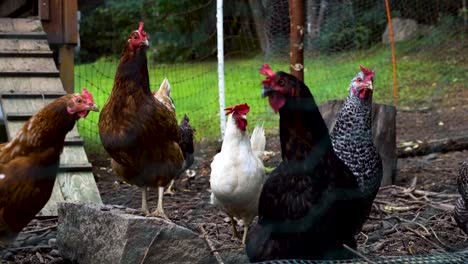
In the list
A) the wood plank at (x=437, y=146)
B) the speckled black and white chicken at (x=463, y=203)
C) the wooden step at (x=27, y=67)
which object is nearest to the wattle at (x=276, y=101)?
the speckled black and white chicken at (x=463, y=203)

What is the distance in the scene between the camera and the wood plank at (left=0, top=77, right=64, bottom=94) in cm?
450

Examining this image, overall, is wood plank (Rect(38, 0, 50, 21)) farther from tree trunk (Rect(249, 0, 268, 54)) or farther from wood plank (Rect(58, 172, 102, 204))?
tree trunk (Rect(249, 0, 268, 54))

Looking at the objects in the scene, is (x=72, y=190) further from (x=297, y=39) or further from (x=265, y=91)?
(x=265, y=91)

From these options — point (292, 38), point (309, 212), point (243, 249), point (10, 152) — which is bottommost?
point (243, 249)

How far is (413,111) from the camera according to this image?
27.0ft

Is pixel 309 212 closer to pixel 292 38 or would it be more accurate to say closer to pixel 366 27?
pixel 292 38

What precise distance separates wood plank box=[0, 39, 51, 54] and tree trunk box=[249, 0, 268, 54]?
5069 mm

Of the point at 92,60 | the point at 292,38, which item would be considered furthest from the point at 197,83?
the point at 292,38

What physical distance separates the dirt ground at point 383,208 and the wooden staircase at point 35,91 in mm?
223

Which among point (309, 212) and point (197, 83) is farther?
point (197, 83)

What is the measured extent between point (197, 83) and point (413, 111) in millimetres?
2557

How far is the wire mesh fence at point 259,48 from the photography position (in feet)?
26.0

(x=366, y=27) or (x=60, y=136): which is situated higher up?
(x=366, y=27)

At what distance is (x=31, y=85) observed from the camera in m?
4.57
